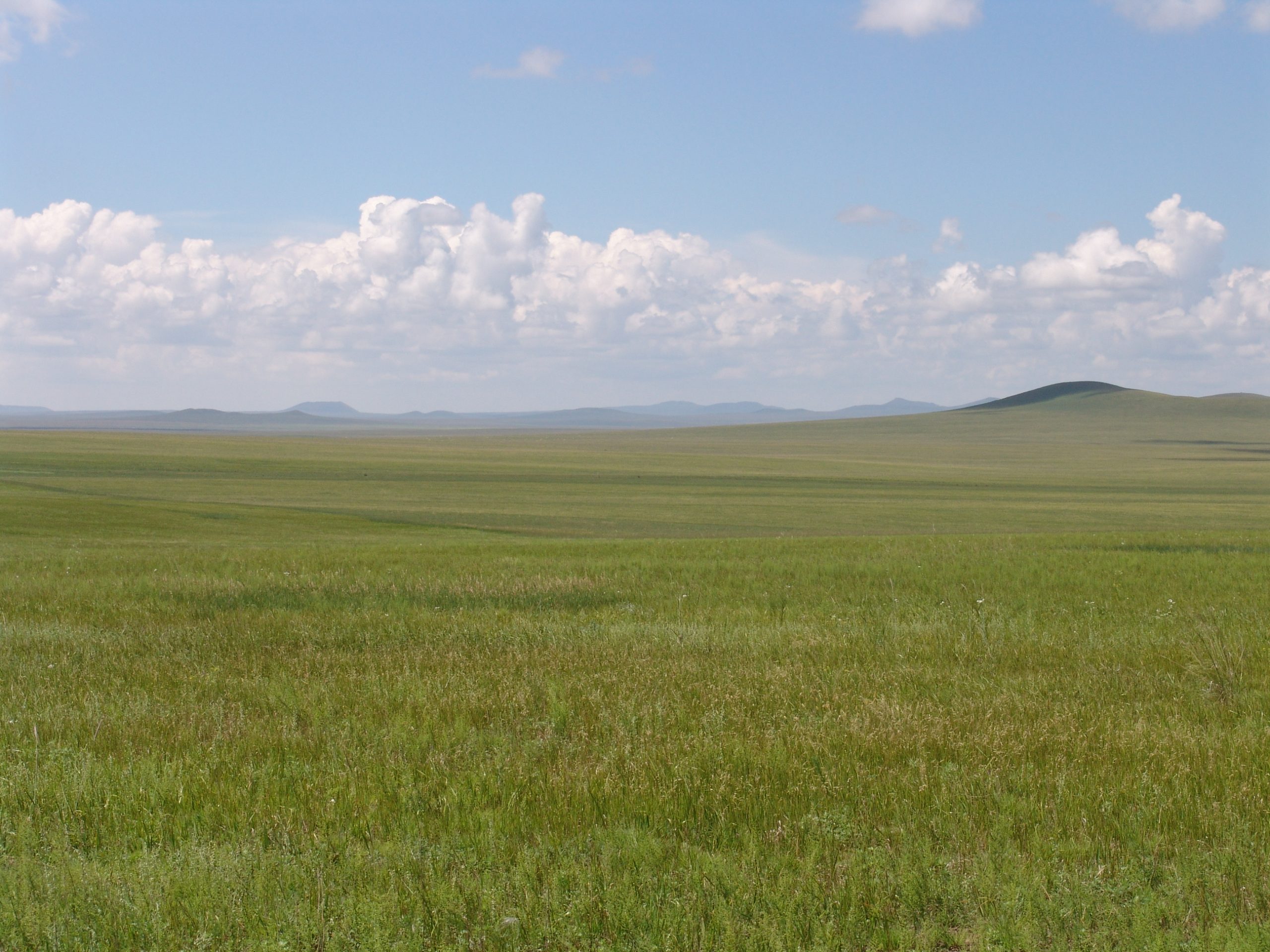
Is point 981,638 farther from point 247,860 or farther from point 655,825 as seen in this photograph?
point 247,860

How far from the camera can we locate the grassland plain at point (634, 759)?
5.17 m

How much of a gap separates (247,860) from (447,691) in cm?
407

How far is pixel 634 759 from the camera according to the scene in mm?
7504

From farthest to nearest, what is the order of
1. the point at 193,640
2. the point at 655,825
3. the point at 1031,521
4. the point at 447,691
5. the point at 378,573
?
the point at 1031,521 → the point at 378,573 → the point at 193,640 → the point at 447,691 → the point at 655,825

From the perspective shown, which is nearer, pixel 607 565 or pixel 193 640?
pixel 193 640

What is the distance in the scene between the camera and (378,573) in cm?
2080

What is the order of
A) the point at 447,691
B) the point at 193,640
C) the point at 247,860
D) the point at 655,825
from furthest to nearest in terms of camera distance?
the point at 193,640, the point at 447,691, the point at 655,825, the point at 247,860

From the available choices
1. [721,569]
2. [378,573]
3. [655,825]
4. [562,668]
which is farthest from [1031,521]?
[655,825]

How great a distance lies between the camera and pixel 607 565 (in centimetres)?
2252

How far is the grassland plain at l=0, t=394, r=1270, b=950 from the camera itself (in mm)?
5172

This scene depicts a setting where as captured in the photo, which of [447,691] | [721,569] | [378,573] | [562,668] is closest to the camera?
[447,691]

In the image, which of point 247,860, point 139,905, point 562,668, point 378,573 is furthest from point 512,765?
point 378,573

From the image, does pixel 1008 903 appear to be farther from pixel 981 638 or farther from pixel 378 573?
pixel 378 573

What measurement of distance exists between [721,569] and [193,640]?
12.2 metres
